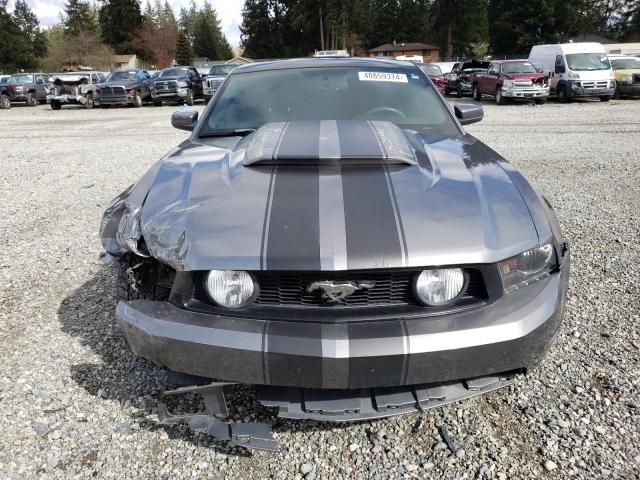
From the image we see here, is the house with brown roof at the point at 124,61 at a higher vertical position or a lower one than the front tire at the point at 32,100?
higher

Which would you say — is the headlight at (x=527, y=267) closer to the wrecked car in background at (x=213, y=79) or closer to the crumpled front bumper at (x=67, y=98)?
the wrecked car in background at (x=213, y=79)

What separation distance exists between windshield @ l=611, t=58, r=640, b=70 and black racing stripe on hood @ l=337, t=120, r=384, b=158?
20718mm

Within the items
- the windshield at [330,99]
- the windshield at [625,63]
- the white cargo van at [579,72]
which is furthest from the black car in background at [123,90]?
the windshield at [330,99]

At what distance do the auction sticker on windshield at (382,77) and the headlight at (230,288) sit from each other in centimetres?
199

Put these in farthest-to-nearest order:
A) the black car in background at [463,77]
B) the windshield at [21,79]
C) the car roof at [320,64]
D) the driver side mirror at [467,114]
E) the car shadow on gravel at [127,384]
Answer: the windshield at [21,79] → the black car in background at [463,77] → the driver side mirror at [467,114] → the car roof at [320,64] → the car shadow on gravel at [127,384]

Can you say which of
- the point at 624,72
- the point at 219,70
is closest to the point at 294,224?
the point at 219,70

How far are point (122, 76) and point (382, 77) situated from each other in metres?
21.2

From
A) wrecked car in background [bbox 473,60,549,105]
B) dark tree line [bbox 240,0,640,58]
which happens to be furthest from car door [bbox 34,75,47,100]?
dark tree line [bbox 240,0,640,58]

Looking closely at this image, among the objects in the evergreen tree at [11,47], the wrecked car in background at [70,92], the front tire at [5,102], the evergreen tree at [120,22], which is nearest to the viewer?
the wrecked car in background at [70,92]

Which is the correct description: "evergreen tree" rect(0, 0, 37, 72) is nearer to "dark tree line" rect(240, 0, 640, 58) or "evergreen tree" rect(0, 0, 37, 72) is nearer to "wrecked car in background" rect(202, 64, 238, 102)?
"dark tree line" rect(240, 0, 640, 58)

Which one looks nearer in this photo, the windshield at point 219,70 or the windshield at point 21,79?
the windshield at point 219,70

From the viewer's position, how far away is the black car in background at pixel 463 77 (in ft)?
70.8

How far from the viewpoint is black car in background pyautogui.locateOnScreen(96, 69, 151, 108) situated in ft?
66.3

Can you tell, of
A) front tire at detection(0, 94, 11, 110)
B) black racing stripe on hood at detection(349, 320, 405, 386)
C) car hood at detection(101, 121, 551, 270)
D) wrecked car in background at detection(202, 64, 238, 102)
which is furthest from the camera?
front tire at detection(0, 94, 11, 110)
